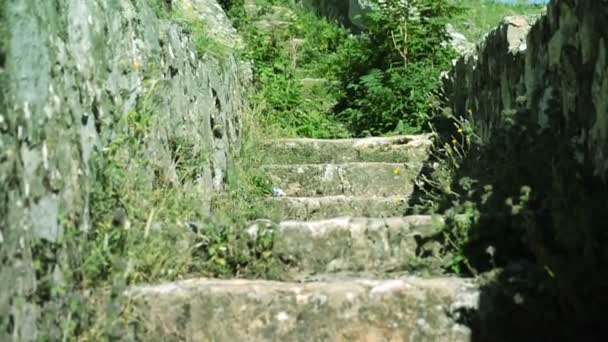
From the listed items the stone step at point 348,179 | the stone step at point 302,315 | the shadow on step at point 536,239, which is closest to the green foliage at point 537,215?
the shadow on step at point 536,239

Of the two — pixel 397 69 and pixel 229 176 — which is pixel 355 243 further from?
pixel 397 69

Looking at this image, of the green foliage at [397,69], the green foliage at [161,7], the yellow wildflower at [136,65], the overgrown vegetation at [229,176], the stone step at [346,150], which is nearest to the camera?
the overgrown vegetation at [229,176]

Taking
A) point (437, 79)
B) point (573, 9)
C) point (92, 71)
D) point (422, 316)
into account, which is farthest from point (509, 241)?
point (437, 79)

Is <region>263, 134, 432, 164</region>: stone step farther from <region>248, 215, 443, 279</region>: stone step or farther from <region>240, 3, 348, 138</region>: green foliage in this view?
<region>248, 215, 443, 279</region>: stone step

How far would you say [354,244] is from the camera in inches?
135

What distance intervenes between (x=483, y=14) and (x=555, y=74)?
769 centimetres

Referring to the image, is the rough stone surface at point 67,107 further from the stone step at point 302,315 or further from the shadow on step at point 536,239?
the shadow on step at point 536,239

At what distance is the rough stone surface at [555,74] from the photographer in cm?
319

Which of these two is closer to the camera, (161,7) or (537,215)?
(537,215)

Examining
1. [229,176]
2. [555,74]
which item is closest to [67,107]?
[555,74]

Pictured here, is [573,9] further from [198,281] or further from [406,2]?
[406,2]

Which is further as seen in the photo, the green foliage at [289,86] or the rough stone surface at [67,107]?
the green foliage at [289,86]

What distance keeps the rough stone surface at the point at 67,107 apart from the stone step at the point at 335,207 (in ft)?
2.04

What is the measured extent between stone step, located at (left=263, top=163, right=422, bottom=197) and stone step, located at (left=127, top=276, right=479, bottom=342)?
2635 mm
